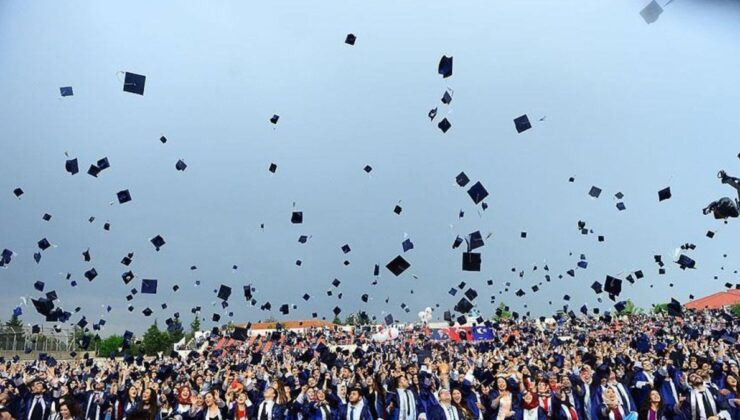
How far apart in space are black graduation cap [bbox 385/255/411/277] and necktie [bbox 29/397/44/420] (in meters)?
7.07

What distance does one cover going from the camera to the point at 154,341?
4903cm

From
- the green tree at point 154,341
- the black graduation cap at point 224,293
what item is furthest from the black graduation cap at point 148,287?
the green tree at point 154,341

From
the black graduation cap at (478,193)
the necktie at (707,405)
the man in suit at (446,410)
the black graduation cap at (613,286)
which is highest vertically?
the black graduation cap at (478,193)

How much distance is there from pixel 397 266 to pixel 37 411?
24.4 ft

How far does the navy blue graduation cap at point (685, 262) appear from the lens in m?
15.5

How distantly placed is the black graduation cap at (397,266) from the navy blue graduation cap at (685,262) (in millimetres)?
9139

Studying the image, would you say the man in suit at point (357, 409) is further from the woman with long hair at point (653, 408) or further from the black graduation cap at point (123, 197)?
the black graduation cap at point (123, 197)

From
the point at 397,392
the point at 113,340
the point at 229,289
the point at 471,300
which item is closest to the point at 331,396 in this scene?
the point at 397,392

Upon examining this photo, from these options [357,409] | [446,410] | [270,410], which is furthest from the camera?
[270,410]

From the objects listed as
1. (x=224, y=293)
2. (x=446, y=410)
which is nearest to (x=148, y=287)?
(x=224, y=293)

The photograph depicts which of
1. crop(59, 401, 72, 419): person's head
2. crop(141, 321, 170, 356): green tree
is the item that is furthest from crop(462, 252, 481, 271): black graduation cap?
crop(141, 321, 170, 356): green tree

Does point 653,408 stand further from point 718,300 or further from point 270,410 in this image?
point 718,300

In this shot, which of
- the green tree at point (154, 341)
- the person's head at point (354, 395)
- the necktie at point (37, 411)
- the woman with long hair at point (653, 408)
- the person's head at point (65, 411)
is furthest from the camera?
the green tree at point (154, 341)

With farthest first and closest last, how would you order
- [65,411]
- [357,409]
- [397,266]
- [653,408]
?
1. [397,266]
2. [357,409]
3. [653,408]
4. [65,411]
